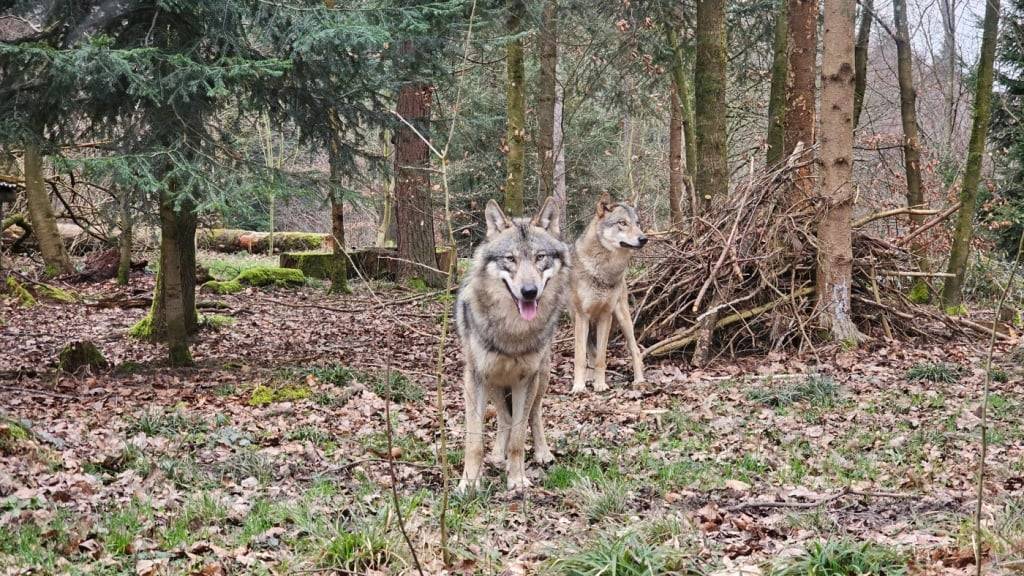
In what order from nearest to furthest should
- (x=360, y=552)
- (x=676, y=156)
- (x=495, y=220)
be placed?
(x=360, y=552)
(x=495, y=220)
(x=676, y=156)

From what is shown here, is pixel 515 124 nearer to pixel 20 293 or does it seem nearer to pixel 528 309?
pixel 528 309

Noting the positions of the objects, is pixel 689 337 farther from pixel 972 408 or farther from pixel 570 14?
pixel 570 14

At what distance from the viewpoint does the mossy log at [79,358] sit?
8656 mm

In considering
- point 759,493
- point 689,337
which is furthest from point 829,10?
point 759,493

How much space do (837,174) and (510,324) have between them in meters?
5.89

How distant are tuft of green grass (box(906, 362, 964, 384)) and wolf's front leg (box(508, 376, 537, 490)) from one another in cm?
446

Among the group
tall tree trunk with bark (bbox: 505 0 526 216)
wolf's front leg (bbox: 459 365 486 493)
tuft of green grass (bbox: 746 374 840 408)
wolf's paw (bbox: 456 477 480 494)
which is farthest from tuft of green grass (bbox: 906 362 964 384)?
tall tree trunk with bark (bbox: 505 0 526 216)

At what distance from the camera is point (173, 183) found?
324 inches

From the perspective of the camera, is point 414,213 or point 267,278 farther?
point 267,278

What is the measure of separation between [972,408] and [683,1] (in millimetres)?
10134

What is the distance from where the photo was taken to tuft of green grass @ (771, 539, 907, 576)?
10.7 ft

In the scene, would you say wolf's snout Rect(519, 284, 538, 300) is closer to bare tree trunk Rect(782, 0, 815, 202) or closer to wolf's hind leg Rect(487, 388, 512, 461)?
wolf's hind leg Rect(487, 388, 512, 461)

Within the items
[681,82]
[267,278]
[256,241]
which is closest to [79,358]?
[267,278]

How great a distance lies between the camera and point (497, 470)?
578 cm
